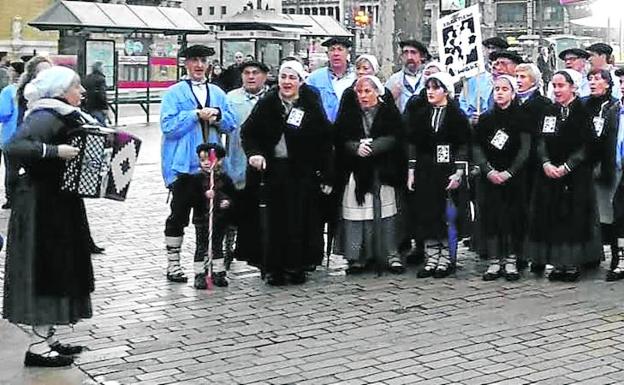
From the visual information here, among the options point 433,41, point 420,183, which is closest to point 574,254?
point 420,183

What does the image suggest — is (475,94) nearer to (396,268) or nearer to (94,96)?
(396,268)

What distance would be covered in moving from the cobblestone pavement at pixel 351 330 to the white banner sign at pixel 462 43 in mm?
2090

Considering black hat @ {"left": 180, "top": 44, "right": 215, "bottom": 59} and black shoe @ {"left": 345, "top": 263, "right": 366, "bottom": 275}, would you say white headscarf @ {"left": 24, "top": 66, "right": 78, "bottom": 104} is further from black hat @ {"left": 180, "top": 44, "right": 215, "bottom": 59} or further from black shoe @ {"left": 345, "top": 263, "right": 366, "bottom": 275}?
black shoe @ {"left": 345, "top": 263, "right": 366, "bottom": 275}

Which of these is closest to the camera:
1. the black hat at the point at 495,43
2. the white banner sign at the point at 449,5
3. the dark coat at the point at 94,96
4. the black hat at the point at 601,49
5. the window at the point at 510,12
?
the black hat at the point at 601,49

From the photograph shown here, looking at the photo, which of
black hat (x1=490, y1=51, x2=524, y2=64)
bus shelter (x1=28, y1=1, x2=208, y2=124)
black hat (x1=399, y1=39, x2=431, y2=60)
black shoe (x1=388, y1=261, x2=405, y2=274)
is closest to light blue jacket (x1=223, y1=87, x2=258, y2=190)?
black shoe (x1=388, y1=261, x2=405, y2=274)

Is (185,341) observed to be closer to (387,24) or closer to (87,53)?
(387,24)

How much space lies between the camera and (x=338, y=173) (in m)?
9.41

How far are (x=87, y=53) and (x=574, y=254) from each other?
20119mm

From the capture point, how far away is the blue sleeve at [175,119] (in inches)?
346

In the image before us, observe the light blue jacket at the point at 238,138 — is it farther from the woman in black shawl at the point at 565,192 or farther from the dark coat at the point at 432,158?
the woman in black shawl at the point at 565,192

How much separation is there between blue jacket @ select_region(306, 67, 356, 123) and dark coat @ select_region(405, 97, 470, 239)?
1058mm

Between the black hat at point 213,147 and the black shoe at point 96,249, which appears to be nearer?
the black hat at point 213,147

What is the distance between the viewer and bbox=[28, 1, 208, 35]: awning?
27156mm

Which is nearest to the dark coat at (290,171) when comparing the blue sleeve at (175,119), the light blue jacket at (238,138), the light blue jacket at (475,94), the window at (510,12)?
the blue sleeve at (175,119)
